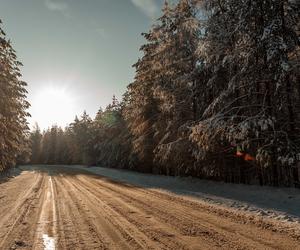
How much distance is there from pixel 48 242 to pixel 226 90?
36.3ft

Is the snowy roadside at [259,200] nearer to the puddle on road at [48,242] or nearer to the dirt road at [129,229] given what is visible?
the dirt road at [129,229]

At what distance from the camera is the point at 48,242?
23.9ft

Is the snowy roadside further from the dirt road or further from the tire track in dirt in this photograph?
the tire track in dirt

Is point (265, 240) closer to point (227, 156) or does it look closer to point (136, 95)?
point (227, 156)

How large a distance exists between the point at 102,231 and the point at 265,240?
3.77m

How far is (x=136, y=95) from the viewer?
31719mm

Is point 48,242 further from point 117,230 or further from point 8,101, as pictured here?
point 8,101

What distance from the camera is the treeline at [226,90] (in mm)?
14031

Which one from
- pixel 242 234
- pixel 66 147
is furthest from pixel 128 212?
pixel 66 147

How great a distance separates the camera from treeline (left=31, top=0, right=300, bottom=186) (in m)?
14.0

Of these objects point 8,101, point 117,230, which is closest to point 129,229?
point 117,230

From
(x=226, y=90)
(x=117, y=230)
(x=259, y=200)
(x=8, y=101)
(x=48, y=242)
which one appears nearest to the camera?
(x=48, y=242)

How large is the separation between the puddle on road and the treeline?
29.2 ft

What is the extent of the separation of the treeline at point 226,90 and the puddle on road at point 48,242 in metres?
8.90
